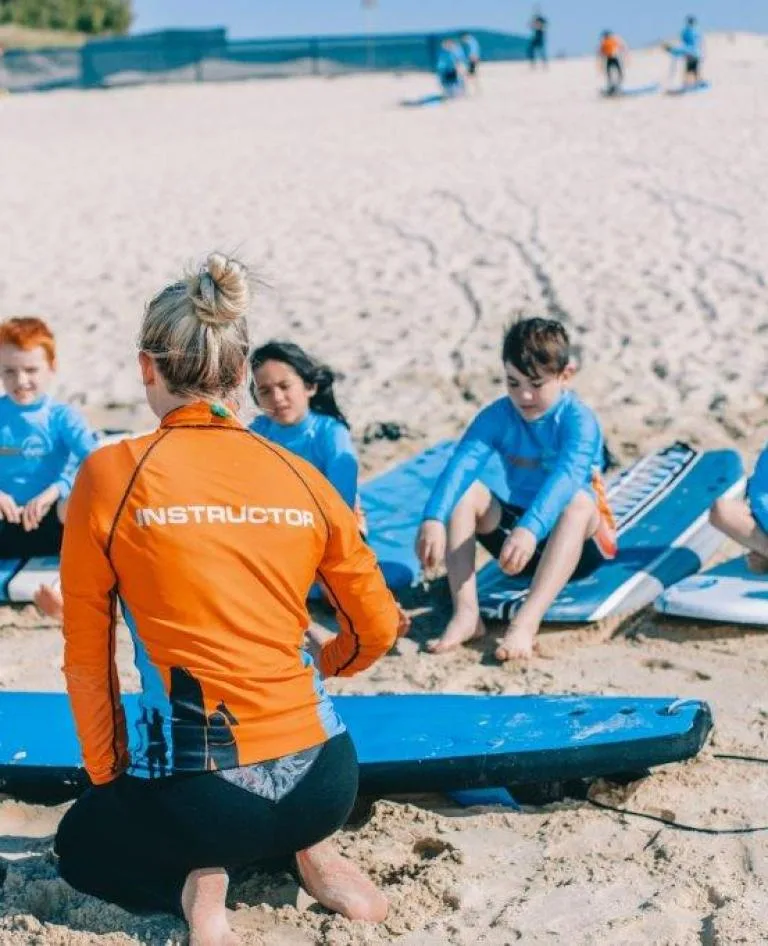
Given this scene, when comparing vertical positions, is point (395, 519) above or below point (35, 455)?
below

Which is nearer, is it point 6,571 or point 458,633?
point 458,633

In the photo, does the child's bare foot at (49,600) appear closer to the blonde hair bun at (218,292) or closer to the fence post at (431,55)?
the blonde hair bun at (218,292)

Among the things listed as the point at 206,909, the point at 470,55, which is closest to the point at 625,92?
the point at 470,55

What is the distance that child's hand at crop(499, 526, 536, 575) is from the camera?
454 centimetres

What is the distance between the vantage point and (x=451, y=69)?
21797 millimetres

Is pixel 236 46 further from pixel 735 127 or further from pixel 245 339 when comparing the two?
pixel 245 339

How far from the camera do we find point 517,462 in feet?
16.6

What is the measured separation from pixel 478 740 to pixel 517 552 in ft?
3.55

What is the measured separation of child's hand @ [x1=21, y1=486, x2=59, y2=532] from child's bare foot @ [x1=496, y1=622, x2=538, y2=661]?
1.91m

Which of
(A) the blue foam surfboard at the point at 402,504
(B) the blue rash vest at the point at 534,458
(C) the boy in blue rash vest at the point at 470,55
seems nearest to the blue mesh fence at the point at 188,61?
(C) the boy in blue rash vest at the point at 470,55

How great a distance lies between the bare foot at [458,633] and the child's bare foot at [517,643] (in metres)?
0.16

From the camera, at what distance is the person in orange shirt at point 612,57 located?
70.0 feet

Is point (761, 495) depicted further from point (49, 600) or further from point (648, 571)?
point (49, 600)

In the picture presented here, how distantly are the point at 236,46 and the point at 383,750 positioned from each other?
93.4 feet
